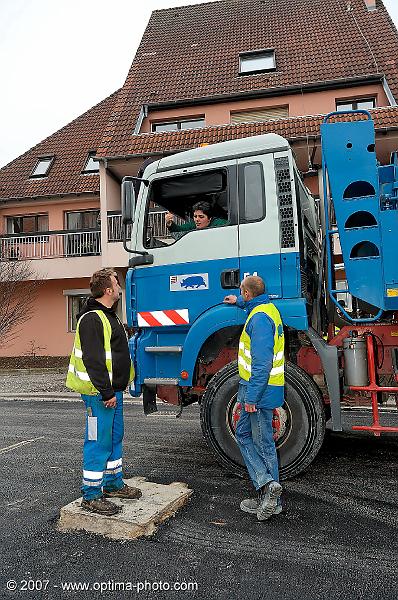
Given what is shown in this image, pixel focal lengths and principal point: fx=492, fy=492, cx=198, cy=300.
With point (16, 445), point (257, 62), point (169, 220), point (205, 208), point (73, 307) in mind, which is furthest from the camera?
point (73, 307)

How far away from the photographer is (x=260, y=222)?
4.66m

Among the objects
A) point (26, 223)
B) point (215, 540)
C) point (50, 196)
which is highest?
point (50, 196)

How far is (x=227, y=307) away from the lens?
464 cm

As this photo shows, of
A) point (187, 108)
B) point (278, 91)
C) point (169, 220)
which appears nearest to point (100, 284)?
point (169, 220)

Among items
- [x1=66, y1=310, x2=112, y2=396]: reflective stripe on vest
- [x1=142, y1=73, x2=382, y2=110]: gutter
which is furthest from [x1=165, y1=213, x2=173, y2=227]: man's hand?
[x1=142, y1=73, x2=382, y2=110]: gutter

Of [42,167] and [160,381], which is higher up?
[42,167]

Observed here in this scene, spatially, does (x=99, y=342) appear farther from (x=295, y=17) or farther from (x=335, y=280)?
(x=295, y=17)

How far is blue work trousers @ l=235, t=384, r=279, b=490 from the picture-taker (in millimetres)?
3717

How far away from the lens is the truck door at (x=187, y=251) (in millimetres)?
4758

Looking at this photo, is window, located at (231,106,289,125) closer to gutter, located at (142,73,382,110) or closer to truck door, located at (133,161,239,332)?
gutter, located at (142,73,382,110)

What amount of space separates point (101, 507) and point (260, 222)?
2.81 metres

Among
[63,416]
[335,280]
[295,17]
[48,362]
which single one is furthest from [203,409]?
[295,17]

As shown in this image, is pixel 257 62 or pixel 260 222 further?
pixel 257 62

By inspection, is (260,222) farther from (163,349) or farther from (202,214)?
(163,349)
